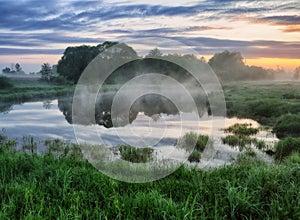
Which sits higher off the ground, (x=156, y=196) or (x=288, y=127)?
(x=156, y=196)

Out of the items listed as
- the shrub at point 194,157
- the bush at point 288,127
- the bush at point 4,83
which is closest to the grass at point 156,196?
the shrub at point 194,157

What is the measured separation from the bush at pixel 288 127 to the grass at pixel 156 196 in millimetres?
9256

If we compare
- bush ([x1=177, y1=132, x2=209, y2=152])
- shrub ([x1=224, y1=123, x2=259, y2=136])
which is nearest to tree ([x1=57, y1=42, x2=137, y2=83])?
shrub ([x1=224, y1=123, x2=259, y2=136])

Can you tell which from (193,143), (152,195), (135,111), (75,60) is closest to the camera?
(152,195)

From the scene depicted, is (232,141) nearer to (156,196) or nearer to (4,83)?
(156,196)

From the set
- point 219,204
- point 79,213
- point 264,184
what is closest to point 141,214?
point 79,213

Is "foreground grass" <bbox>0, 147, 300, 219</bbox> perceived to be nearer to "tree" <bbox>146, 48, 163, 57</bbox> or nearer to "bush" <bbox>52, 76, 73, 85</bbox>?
"tree" <bbox>146, 48, 163, 57</bbox>

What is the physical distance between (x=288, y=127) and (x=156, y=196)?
12281 mm

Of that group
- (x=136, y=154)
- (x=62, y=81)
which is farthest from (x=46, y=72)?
(x=136, y=154)

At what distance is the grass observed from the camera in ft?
14.3

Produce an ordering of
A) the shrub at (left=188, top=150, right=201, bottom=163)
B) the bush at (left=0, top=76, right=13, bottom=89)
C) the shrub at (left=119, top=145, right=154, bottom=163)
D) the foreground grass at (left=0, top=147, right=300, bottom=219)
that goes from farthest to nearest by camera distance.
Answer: the bush at (left=0, top=76, right=13, bottom=89)
the shrub at (left=188, top=150, right=201, bottom=163)
the shrub at (left=119, top=145, right=154, bottom=163)
the foreground grass at (left=0, top=147, right=300, bottom=219)

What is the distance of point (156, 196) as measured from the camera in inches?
188

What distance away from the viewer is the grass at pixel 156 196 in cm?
437

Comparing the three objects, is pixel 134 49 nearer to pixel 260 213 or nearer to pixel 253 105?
pixel 260 213
